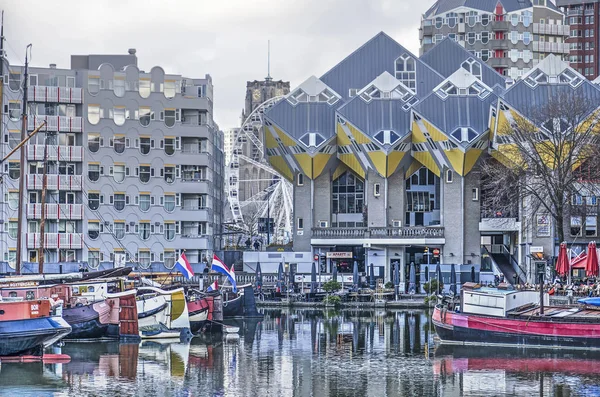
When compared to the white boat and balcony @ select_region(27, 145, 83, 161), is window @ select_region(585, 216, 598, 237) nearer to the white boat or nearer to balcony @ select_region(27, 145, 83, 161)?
balcony @ select_region(27, 145, 83, 161)

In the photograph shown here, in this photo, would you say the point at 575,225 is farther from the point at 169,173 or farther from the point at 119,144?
the point at 119,144

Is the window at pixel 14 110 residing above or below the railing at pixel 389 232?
above

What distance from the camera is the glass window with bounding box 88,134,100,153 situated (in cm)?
13225

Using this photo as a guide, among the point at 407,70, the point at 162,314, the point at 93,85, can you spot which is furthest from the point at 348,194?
the point at 162,314

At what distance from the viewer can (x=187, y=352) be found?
76.2m

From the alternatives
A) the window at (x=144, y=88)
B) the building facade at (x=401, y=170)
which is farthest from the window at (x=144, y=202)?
the building facade at (x=401, y=170)

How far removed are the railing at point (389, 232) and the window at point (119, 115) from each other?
26.0 metres

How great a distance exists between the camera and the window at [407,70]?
150 meters

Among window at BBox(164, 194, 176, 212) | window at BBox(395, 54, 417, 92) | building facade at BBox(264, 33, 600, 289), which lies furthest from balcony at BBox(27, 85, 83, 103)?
window at BBox(395, 54, 417, 92)

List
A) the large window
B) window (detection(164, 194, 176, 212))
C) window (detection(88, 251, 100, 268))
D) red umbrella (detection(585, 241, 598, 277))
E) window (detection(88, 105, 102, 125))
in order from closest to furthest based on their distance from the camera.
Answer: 1. red umbrella (detection(585, 241, 598, 277))
2. window (detection(88, 251, 100, 268))
3. window (detection(88, 105, 102, 125))
4. window (detection(164, 194, 176, 212))
5. the large window

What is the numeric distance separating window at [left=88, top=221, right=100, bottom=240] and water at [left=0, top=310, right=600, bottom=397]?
47.1 metres

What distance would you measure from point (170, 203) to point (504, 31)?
69.8 meters

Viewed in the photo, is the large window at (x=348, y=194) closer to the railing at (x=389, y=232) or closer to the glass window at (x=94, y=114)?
the railing at (x=389, y=232)

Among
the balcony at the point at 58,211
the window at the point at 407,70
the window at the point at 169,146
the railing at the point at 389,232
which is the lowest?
the railing at the point at 389,232
